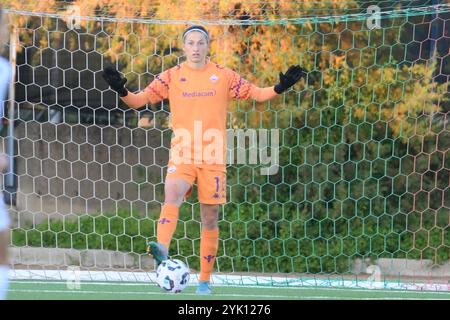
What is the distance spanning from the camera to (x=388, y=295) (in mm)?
5109

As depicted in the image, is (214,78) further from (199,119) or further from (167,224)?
(167,224)

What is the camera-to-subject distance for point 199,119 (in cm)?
468

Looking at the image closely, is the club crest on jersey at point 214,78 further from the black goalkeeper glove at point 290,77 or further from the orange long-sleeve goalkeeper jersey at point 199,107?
the black goalkeeper glove at point 290,77

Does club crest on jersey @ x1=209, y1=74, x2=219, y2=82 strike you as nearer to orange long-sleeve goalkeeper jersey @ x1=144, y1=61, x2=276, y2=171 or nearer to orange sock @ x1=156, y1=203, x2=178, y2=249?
orange long-sleeve goalkeeper jersey @ x1=144, y1=61, x2=276, y2=171

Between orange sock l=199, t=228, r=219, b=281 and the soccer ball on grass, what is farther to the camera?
orange sock l=199, t=228, r=219, b=281

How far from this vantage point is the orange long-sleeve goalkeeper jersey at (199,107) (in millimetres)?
4680

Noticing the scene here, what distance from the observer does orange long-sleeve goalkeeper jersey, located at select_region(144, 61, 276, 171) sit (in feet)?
15.4

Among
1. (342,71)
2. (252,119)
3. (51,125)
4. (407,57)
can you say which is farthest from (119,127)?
(407,57)

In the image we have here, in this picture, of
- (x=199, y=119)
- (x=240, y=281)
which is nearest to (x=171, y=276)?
(x=199, y=119)

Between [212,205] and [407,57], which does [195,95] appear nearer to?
[212,205]

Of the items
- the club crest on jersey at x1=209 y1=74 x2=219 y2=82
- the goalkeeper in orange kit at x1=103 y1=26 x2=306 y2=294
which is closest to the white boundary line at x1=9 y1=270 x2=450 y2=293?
the goalkeeper in orange kit at x1=103 y1=26 x2=306 y2=294

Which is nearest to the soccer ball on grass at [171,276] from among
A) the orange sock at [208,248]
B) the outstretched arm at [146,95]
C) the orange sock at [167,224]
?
the orange sock at [167,224]

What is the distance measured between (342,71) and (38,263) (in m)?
2.55

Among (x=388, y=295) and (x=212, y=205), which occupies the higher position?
(x=212, y=205)
